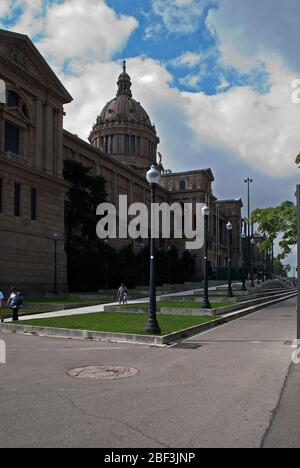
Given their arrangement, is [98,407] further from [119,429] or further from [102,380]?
[102,380]

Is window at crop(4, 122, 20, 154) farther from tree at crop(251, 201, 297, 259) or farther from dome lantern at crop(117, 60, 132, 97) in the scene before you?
dome lantern at crop(117, 60, 132, 97)

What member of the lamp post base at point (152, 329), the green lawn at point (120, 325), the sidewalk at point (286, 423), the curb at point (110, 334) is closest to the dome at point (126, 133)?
the green lawn at point (120, 325)

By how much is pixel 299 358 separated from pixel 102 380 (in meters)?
4.97

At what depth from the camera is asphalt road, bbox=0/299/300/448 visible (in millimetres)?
6105

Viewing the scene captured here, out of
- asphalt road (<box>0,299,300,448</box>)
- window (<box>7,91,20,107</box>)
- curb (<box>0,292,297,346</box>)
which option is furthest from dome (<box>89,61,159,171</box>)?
asphalt road (<box>0,299,300,448</box>)

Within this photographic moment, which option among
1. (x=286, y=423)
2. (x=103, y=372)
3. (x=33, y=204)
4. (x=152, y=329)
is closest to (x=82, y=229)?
(x=33, y=204)

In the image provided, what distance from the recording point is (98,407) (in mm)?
7551

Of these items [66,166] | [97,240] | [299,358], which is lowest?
[299,358]

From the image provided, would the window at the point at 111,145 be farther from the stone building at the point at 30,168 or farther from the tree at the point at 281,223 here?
the tree at the point at 281,223

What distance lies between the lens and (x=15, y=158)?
44.7 m

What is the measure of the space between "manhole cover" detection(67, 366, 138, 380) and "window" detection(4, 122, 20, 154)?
123 ft

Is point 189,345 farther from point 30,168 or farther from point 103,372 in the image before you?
point 30,168

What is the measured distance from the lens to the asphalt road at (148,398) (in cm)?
611

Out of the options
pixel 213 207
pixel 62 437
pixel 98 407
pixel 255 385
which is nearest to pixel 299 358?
pixel 255 385
